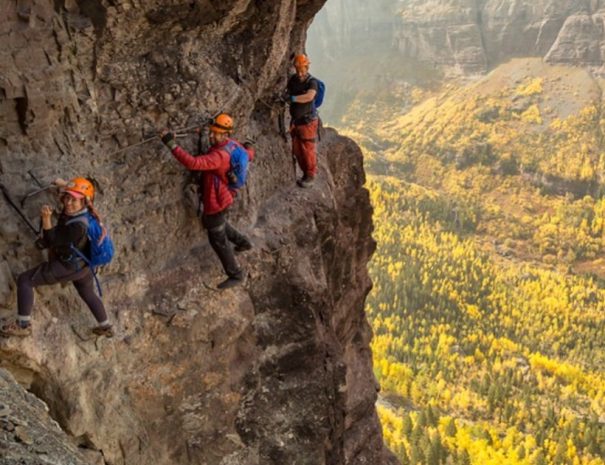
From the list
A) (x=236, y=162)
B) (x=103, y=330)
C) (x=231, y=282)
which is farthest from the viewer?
(x=231, y=282)

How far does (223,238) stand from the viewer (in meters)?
11.9

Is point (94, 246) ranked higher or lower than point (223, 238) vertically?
higher

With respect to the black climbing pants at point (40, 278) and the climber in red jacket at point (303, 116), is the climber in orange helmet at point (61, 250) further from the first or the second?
the climber in red jacket at point (303, 116)

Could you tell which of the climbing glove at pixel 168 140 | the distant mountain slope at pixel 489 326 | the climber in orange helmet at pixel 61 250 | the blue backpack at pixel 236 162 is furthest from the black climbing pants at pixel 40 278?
the distant mountain slope at pixel 489 326

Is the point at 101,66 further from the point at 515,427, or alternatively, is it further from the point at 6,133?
the point at 515,427

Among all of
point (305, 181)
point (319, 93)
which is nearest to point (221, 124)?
point (319, 93)

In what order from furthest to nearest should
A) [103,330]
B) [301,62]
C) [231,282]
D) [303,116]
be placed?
[303,116], [301,62], [231,282], [103,330]

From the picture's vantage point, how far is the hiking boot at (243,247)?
495 inches

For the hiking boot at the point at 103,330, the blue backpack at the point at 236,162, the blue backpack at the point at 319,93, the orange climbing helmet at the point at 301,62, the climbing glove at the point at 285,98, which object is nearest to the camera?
the hiking boot at the point at 103,330

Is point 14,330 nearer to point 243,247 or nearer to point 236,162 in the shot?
point 236,162

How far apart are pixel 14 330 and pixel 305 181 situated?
8.17 m

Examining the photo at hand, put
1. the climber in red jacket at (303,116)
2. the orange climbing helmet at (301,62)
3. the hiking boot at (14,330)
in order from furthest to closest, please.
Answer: the climber in red jacket at (303,116)
the orange climbing helmet at (301,62)
the hiking boot at (14,330)

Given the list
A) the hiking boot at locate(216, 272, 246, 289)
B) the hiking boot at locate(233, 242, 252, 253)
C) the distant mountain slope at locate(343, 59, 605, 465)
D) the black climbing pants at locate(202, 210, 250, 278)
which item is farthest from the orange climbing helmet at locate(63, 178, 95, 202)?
the distant mountain slope at locate(343, 59, 605, 465)

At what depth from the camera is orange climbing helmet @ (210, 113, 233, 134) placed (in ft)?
35.5
